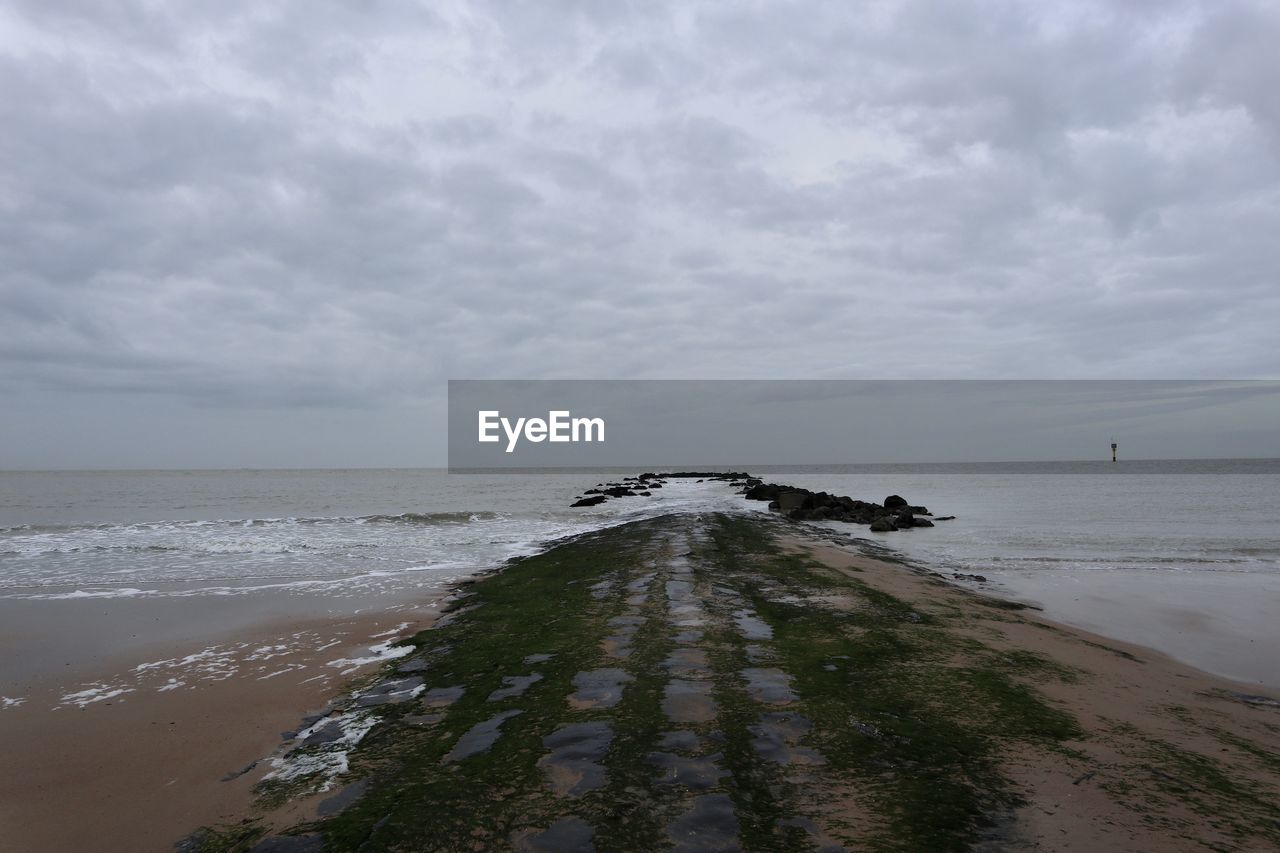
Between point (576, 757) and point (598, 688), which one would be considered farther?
point (598, 688)

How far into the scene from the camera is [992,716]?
6.20m

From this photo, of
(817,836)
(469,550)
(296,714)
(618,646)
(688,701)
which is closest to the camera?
(817,836)

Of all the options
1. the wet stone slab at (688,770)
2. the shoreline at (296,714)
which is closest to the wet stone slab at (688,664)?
the shoreline at (296,714)

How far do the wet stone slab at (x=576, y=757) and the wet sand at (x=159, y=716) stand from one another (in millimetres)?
2154

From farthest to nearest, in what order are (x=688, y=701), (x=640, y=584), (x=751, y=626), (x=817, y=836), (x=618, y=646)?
(x=640, y=584)
(x=751, y=626)
(x=618, y=646)
(x=688, y=701)
(x=817, y=836)

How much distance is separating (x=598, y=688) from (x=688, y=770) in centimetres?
221

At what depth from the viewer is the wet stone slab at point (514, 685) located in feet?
22.8

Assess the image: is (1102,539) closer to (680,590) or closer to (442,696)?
(680,590)

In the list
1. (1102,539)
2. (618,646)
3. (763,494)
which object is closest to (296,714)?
(618,646)

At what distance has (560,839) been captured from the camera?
407cm

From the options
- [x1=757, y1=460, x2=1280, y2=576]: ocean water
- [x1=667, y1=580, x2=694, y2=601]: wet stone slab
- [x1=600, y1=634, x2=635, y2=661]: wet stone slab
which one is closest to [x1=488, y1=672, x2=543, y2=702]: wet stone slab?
[x1=600, y1=634, x2=635, y2=661]: wet stone slab

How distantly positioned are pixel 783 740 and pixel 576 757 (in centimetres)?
167

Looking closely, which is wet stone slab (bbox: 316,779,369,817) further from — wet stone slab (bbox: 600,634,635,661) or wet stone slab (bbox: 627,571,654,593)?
wet stone slab (bbox: 627,571,654,593)

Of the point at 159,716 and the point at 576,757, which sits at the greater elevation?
the point at 576,757
